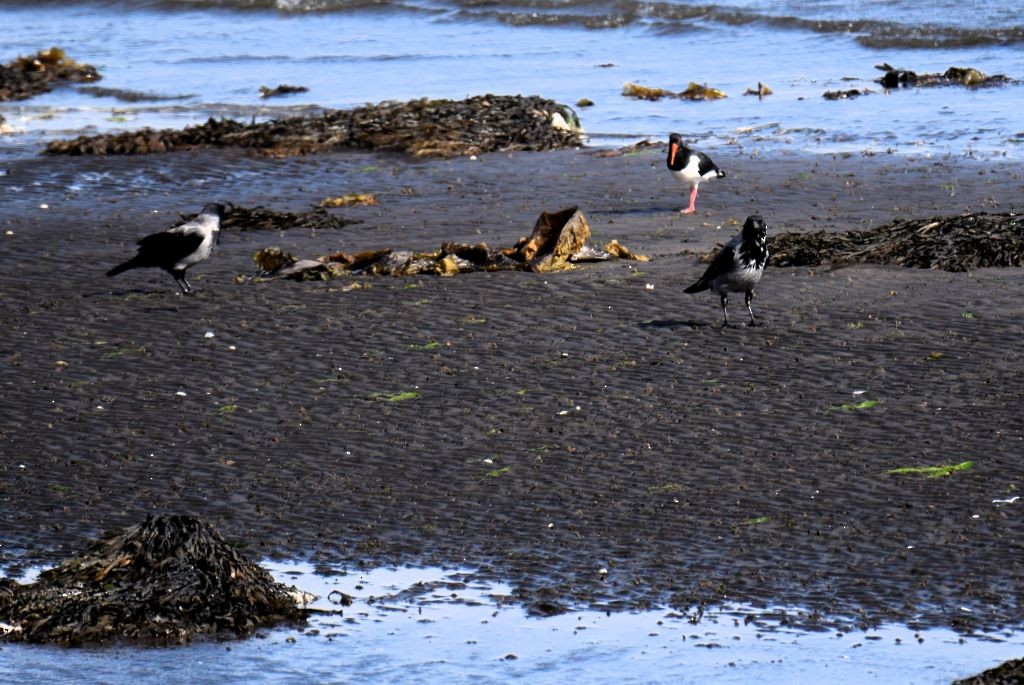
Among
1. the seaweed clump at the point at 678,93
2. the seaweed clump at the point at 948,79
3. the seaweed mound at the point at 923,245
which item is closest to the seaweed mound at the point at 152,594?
the seaweed mound at the point at 923,245

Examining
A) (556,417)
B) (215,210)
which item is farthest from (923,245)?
(215,210)

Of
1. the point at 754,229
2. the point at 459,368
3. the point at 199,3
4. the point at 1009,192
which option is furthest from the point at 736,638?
the point at 199,3

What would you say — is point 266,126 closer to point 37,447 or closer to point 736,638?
point 37,447

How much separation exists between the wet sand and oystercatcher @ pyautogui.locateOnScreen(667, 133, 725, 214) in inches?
15.7

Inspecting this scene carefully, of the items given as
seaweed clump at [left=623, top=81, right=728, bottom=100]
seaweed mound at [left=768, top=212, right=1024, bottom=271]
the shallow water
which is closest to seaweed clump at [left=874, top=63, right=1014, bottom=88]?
seaweed clump at [left=623, top=81, right=728, bottom=100]

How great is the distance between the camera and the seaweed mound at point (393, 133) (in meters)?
20.7

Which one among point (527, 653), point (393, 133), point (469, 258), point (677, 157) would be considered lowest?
point (527, 653)

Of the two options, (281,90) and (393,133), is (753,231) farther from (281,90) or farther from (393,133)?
(281,90)

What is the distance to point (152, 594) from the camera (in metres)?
7.19

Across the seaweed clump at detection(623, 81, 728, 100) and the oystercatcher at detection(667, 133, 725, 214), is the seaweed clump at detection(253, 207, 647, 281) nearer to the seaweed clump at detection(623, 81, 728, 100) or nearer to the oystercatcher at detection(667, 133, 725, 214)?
the oystercatcher at detection(667, 133, 725, 214)

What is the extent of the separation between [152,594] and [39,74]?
84.3 feet

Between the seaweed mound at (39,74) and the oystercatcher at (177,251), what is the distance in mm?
16781

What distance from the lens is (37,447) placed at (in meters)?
9.85

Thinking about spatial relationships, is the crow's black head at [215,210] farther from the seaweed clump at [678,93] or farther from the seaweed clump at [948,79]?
the seaweed clump at [948,79]
